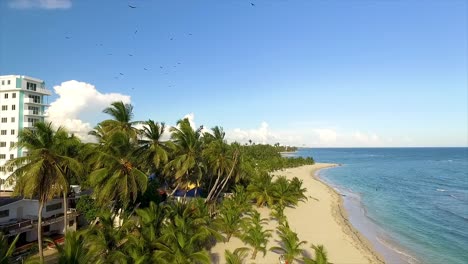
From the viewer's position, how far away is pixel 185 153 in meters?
29.4

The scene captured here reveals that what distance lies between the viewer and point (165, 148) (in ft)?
92.7

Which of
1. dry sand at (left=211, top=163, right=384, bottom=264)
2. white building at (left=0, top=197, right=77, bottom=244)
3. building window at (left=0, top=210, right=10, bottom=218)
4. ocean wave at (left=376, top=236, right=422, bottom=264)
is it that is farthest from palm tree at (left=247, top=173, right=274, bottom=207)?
building window at (left=0, top=210, right=10, bottom=218)

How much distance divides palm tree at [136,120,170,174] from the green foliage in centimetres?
580

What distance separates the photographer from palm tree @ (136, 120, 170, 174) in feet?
87.7

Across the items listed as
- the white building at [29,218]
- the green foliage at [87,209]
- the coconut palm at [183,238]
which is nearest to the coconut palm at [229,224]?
the coconut palm at [183,238]

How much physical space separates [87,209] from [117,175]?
32.9ft

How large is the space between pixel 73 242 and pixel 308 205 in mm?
35542

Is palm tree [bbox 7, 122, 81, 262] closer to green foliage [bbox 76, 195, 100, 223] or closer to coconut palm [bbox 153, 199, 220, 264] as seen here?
coconut palm [bbox 153, 199, 220, 264]

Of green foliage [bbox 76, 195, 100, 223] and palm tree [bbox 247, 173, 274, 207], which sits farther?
palm tree [bbox 247, 173, 274, 207]

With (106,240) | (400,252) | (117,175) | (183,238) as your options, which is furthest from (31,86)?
(400,252)

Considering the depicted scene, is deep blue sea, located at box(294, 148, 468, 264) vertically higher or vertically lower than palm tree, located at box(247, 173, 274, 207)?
lower

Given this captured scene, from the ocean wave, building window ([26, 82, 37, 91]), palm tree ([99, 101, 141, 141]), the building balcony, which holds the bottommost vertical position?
the ocean wave

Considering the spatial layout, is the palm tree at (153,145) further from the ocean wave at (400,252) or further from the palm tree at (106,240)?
the ocean wave at (400,252)

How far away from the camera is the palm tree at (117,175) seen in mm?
19703
